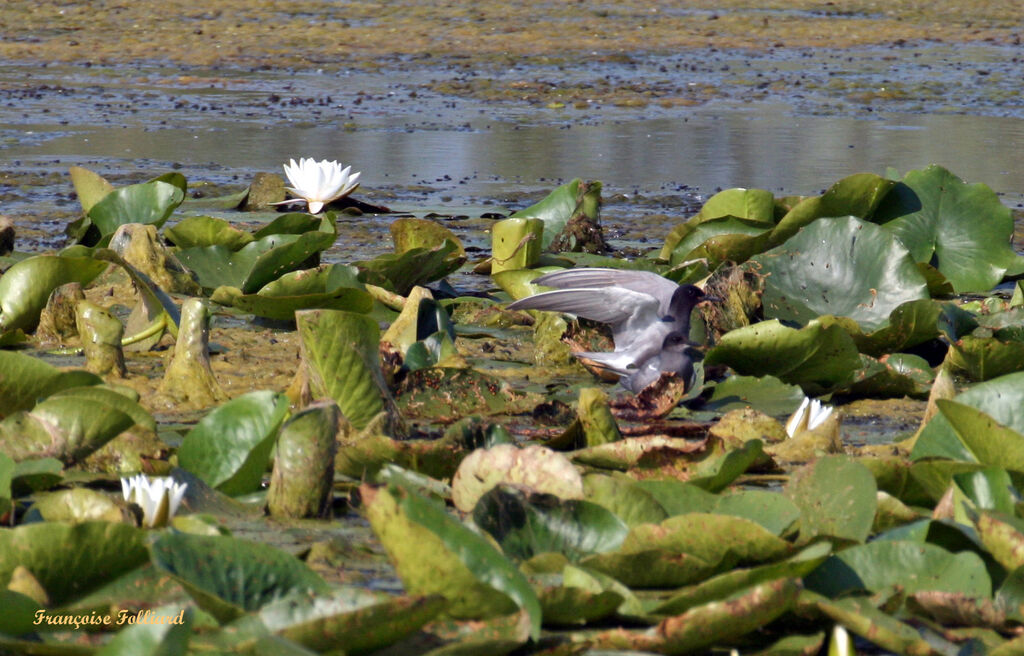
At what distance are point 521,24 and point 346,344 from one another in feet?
37.4

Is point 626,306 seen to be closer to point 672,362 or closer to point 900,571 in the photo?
point 672,362

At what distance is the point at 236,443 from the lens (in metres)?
1.80

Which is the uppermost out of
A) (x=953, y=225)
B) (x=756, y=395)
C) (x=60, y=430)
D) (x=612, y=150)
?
(x=60, y=430)

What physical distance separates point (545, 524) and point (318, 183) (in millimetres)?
2585

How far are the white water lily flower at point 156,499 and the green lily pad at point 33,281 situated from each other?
121cm

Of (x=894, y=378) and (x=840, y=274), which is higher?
(x=840, y=274)

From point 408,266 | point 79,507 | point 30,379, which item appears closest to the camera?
point 79,507

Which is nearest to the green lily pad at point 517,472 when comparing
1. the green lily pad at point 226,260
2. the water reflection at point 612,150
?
the green lily pad at point 226,260

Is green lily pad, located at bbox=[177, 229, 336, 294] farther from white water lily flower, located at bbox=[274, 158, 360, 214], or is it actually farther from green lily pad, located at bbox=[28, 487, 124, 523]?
green lily pad, located at bbox=[28, 487, 124, 523]

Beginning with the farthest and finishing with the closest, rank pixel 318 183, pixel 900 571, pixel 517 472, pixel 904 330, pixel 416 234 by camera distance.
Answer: pixel 318 183 → pixel 416 234 → pixel 904 330 → pixel 517 472 → pixel 900 571

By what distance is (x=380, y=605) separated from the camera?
121 cm

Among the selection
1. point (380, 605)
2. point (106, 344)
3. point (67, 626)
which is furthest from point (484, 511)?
point (106, 344)

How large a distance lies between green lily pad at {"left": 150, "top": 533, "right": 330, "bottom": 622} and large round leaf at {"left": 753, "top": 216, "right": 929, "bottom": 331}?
5.43 feet

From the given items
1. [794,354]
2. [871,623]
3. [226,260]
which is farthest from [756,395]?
[226,260]
